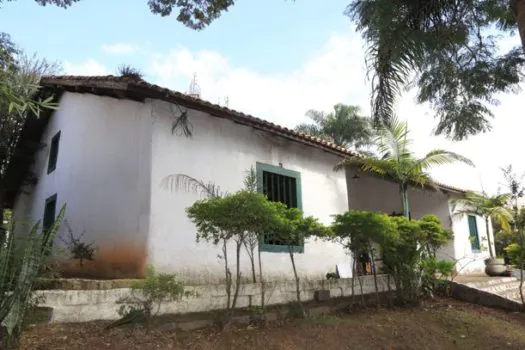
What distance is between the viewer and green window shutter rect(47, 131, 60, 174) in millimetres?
10723

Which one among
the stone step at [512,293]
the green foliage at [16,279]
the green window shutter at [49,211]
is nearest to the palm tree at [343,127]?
the stone step at [512,293]

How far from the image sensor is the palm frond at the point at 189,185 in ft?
23.8

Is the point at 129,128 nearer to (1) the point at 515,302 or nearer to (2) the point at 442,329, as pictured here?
(2) the point at 442,329

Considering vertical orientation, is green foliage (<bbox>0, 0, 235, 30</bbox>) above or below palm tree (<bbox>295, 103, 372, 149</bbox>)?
below

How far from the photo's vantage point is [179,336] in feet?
16.6

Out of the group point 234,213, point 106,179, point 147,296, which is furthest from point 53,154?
point 234,213

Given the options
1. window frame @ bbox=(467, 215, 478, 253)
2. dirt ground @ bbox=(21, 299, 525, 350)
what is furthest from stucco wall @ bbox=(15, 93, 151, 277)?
window frame @ bbox=(467, 215, 478, 253)

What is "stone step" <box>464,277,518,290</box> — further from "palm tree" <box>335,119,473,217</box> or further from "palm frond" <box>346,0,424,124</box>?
"palm frond" <box>346,0,424,124</box>

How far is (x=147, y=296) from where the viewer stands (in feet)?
17.3

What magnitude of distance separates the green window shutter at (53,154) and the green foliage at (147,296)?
654 cm

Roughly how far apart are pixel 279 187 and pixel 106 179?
11.4 ft

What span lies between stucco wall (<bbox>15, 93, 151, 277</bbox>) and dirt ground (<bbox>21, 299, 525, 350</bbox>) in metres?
2.01

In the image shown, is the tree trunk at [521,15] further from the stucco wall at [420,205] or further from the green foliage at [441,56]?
the stucco wall at [420,205]

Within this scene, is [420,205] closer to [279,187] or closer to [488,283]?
[488,283]
